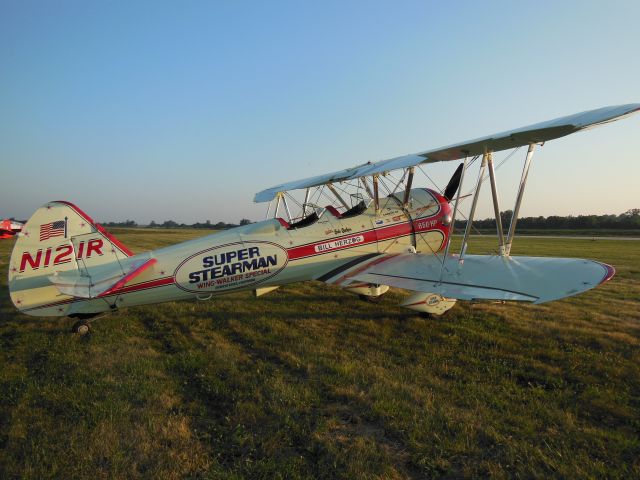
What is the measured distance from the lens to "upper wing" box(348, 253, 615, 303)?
4.50 metres

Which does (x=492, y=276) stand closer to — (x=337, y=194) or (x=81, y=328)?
(x=337, y=194)

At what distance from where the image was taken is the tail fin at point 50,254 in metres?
5.41

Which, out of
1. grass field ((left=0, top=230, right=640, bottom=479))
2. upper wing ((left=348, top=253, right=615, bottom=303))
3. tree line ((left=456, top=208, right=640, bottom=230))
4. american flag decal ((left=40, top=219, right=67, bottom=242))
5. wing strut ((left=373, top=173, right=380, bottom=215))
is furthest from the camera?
tree line ((left=456, top=208, right=640, bottom=230))

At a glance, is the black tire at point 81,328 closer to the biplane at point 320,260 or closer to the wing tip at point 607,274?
the biplane at point 320,260

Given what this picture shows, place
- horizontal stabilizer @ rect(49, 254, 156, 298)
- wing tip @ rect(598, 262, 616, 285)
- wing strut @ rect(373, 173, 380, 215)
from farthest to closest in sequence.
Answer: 1. wing strut @ rect(373, 173, 380, 215)
2. horizontal stabilizer @ rect(49, 254, 156, 298)
3. wing tip @ rect(598, 262, 616, 285)

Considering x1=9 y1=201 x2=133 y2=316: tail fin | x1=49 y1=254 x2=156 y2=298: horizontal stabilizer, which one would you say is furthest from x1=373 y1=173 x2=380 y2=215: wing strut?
x1=9 y1=201 x2=133 y2=316: tail fin

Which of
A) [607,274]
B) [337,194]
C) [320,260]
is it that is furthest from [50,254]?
[607,274]

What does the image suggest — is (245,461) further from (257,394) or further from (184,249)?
(184,249)

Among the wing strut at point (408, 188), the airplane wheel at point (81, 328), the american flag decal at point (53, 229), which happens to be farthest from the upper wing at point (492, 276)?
the american flag decal at point (53, 229)

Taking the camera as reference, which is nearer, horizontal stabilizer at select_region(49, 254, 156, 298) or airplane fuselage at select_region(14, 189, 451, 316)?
horizontal stabilizer at select_region(49, 254, 156, 298)

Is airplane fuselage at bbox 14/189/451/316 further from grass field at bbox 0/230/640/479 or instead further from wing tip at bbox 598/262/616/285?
wing tip at bbox 598/262/616/285

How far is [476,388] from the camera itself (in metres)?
4.06

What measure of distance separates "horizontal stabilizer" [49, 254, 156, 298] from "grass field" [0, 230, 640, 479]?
3.05 feet

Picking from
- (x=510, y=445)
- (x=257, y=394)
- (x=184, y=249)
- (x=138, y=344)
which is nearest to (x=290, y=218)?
(x=184, y=249)
